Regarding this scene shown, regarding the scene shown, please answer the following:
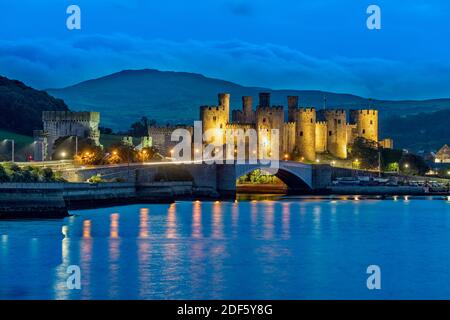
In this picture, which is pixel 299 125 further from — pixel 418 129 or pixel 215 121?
pixel 418 129

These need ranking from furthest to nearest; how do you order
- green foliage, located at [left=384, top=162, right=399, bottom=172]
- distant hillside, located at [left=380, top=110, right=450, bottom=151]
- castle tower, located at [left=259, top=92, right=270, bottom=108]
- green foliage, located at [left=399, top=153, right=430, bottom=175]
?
distant hillside, located at [left=380, top=110, right=450, bottom=151]
green foliage, located at [left=399, top=153, right=430, bottom=175]
green foliage, located at [left=384, top=162, right=399, bottom=172]
castle tower, located at [left=259, top=92, right=270, bottom=108]

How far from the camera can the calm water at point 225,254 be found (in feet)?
97.7

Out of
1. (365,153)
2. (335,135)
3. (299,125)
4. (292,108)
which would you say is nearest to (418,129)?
(335,135)

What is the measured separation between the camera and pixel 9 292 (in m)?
28.6

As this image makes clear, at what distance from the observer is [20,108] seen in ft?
298

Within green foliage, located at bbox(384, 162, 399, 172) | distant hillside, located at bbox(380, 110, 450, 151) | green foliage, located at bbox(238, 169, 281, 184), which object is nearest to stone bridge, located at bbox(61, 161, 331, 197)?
green foliage, located at bbox(238, 169, 281, 184)

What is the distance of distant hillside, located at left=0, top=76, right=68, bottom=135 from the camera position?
3511 inches

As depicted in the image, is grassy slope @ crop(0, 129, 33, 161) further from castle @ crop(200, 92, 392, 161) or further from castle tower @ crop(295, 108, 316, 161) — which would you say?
castle tower @ crop(295, 108, 316, 161)

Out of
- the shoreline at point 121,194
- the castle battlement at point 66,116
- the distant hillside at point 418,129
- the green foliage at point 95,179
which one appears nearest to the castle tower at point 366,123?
the shoreline at point 121,194

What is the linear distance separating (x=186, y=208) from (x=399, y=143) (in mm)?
118737

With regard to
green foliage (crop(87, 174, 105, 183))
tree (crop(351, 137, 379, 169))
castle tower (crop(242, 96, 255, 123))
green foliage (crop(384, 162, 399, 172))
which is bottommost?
green foliage (crop(87, 174, 105, 183))
